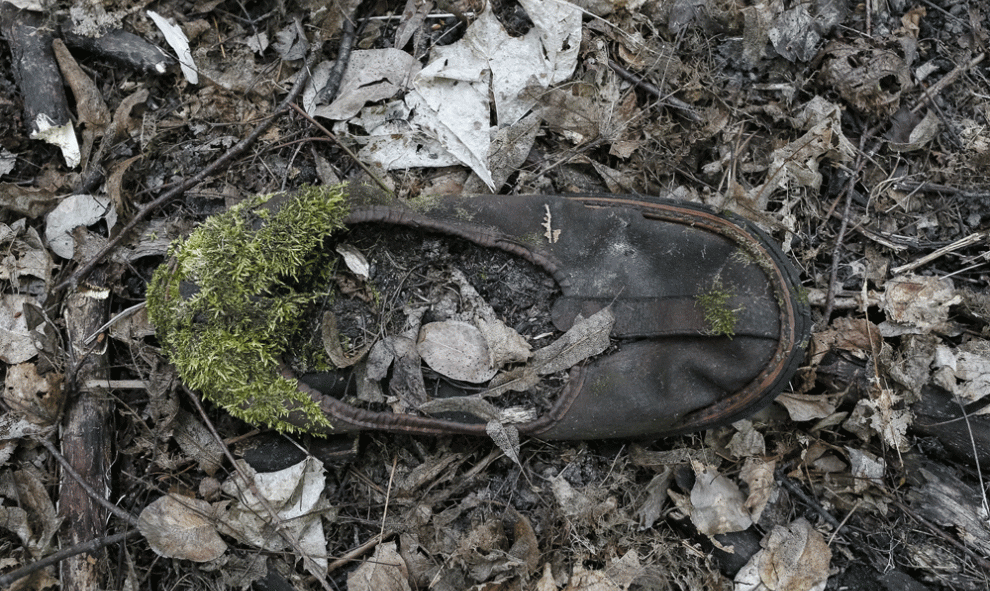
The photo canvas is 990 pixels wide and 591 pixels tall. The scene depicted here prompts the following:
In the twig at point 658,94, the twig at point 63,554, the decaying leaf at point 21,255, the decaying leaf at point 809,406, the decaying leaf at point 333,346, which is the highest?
the twig at point 658,94

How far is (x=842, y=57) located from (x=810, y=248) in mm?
824

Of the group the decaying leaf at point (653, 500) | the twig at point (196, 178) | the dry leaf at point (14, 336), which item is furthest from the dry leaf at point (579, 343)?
the dry leaf at point (14, 336)

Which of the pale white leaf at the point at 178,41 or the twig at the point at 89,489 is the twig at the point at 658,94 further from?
the twig at the point at 89,489

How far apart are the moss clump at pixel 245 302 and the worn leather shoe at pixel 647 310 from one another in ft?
0.28

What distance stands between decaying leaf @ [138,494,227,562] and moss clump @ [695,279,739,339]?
6.75ft

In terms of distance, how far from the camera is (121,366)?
2.57 metres

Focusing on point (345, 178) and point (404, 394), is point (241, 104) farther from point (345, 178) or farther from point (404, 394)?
point (404, 394)

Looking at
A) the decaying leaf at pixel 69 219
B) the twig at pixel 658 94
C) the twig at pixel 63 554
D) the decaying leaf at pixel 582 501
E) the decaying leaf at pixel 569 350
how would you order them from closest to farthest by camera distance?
1. the twig at pixel 63 554
2. the decaying leaf at pixel 569 350
3. the decaying leaf at pixel 582 501
4. the decaying leaf at pixel 69 219
5. the twig at pixel 658 94

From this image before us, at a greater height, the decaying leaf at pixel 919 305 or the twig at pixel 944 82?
the twig at pixel 944 82

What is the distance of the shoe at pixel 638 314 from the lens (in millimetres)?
2342

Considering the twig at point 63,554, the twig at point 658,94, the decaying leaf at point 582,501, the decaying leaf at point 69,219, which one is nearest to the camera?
the twig at point 63,554

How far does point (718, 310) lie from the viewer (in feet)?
7.66

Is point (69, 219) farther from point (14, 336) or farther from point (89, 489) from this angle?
point (89, 489)

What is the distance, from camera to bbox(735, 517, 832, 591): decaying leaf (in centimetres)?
242
